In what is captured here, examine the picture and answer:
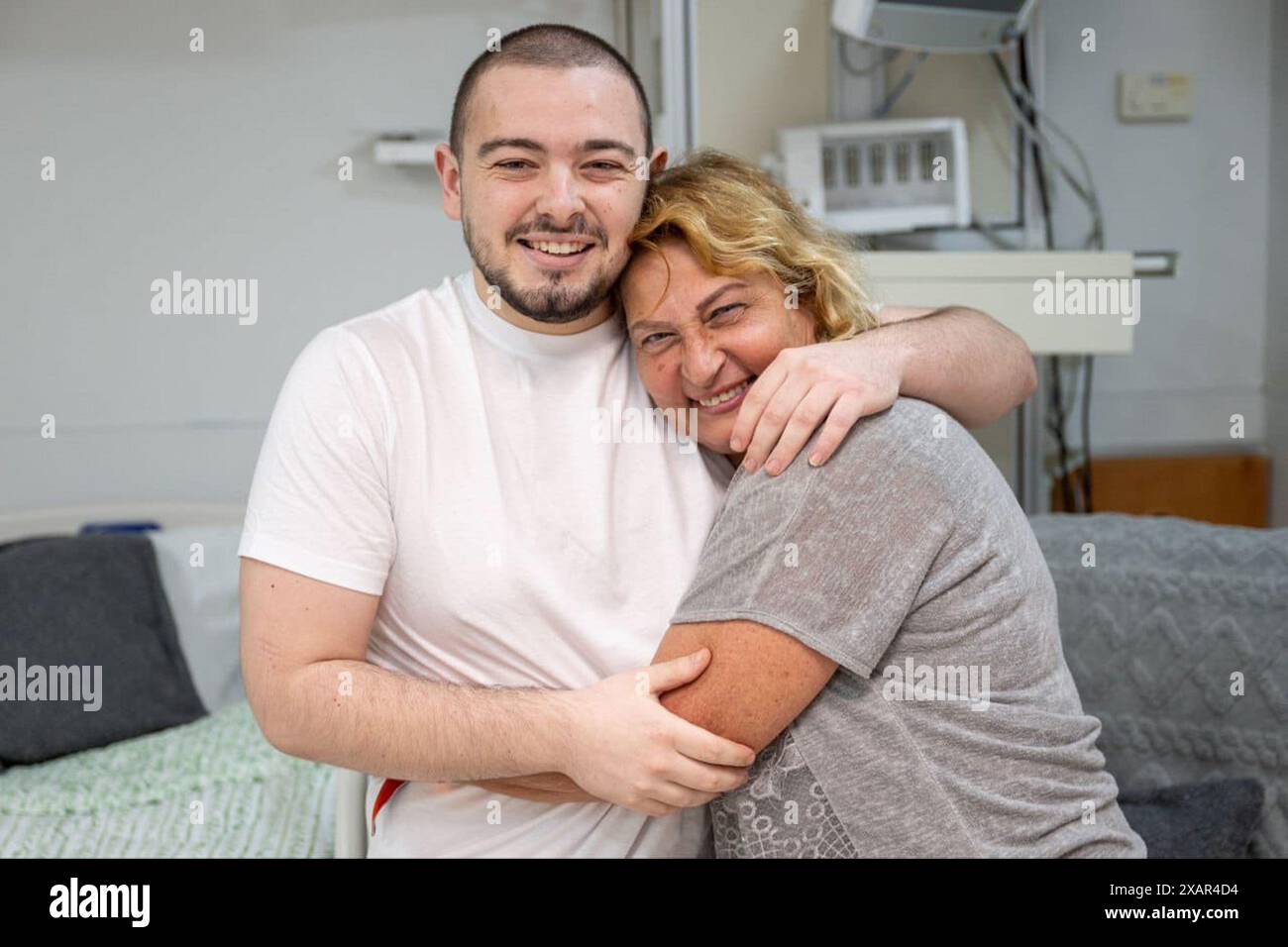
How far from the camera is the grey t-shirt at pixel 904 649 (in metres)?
0.85

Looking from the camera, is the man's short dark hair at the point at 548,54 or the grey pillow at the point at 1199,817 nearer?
the man's short dark hair at the point at 548,54

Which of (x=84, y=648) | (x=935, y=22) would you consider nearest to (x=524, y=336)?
(x=84, y=648)

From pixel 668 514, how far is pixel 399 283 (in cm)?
139

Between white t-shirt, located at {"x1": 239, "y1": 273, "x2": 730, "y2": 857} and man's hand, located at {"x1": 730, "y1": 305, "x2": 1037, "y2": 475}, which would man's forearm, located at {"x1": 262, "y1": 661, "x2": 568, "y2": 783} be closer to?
white t-shirt, located at {"x1": 239, "y1": 273, "x2": 730, "y2": 857}

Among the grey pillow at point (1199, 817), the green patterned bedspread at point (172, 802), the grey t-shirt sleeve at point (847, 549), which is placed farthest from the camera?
the green patterned bedspread at point (172, 802)

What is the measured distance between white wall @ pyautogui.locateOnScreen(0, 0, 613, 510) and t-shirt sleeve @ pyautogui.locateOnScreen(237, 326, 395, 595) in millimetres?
1314

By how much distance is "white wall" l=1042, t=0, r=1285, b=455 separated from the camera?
2348 mm

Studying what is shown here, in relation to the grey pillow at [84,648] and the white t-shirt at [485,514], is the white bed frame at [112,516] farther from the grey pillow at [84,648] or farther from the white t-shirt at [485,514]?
the white t-shirt at [485,514]

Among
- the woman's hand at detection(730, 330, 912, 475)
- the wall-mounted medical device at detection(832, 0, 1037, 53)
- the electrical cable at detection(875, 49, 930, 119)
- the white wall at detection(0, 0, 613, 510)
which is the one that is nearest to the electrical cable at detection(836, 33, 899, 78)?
the electrical cable at detection(875, 49, 930, 119)

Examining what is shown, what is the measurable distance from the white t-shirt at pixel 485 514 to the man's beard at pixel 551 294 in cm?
3

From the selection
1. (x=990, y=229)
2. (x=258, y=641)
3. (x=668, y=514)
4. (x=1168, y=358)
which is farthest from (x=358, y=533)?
(x=1168, y=358)

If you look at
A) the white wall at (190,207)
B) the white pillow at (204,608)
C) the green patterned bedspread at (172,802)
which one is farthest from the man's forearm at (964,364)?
the white wall at (190,207)

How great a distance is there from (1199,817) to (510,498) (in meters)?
0.78

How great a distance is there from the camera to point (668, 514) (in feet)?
3.34
